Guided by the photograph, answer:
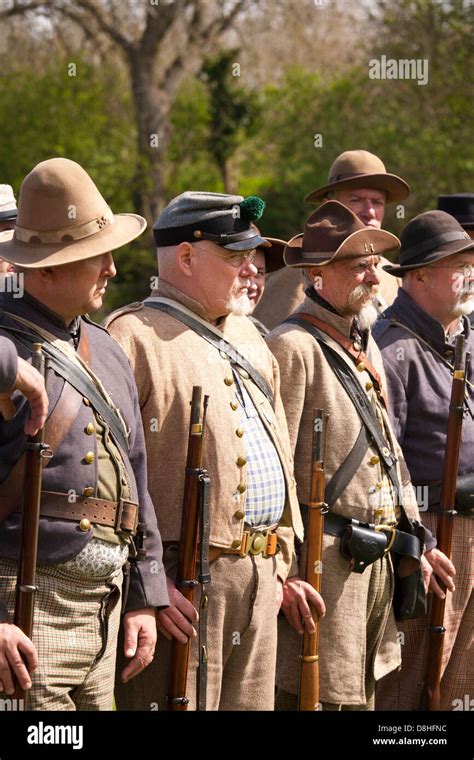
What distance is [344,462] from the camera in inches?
188

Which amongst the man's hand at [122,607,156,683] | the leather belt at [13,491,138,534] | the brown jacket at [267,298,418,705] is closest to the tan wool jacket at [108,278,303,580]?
the man's hand at [122,607,156,683]

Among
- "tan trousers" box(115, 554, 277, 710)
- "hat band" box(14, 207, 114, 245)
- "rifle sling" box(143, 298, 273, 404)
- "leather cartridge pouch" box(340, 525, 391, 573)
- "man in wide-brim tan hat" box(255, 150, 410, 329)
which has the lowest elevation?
"tan trousers" box(115, 554, 277, 710)

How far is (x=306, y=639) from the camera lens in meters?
4.64

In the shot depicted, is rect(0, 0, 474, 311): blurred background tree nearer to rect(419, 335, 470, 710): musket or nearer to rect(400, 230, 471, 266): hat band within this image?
rect(400, 230, 471, 266): hat band

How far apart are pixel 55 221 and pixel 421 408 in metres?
2.25

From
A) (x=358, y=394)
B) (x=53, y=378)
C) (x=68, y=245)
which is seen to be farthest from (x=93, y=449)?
(x=358, y=394)

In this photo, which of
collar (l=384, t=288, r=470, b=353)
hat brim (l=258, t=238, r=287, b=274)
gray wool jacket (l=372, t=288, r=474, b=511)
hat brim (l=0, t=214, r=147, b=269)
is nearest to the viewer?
hat brim (l=0, t=214, r=147, b=269)

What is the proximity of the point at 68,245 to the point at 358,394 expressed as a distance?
164 cm

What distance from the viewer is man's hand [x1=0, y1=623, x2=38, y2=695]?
3283 millimetres

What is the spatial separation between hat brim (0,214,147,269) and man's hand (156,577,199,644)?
117 cm

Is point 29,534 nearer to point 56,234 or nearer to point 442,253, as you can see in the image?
point 56,234

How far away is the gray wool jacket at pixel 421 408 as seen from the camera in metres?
5.37

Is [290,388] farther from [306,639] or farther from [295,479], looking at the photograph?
[306,639]

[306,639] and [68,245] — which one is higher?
[68,245]
